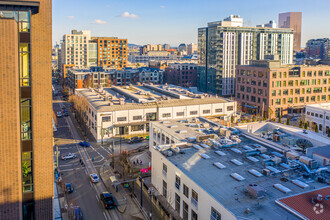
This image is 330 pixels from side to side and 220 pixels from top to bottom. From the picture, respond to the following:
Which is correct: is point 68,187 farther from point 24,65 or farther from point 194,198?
point 24,65

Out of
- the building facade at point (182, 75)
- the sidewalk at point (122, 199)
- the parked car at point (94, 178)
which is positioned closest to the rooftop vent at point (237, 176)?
the sidewalk at point (122, 199)

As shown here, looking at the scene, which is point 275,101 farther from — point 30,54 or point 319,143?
point 30,54

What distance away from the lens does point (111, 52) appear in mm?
187875

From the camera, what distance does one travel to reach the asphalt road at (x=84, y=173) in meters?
36.2

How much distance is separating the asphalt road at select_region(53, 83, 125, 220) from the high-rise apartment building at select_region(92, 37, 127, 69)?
116 meters

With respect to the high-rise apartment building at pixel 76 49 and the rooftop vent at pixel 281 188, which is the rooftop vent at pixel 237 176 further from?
the high-rise apartment building at pixel 76 49

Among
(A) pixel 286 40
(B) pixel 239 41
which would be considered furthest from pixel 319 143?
(A) pixel 286 40

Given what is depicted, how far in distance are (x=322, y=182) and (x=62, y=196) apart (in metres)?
29.5

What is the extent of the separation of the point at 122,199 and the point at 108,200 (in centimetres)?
266

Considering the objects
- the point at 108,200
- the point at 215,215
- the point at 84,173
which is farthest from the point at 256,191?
the point at 84,173

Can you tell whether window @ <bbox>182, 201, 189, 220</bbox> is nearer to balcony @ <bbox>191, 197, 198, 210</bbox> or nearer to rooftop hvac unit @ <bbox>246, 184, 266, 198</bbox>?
balcony @ <bbox>191, 197, 198, 210</bbox>

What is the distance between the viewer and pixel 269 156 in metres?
34.7

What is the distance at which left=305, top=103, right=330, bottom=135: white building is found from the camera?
68.6m

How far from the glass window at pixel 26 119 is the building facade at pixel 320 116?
62872mm
